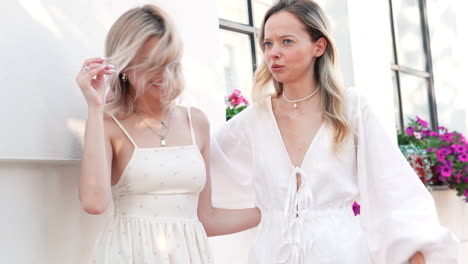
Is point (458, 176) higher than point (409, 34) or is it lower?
lower

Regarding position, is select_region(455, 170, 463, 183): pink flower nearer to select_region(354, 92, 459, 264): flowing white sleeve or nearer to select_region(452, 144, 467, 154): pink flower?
select_region(452, 144, 467, 154): pink flower

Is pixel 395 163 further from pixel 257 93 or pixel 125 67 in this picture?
pixel 125 67

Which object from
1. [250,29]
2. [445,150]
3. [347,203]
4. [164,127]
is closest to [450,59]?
[445,150]

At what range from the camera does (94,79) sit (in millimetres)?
1899

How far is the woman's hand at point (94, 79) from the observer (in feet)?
6.03

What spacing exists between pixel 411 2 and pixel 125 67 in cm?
464

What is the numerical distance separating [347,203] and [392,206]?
144mm

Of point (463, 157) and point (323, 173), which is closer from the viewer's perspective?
point (323, 173)

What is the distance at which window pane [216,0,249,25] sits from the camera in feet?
12.6

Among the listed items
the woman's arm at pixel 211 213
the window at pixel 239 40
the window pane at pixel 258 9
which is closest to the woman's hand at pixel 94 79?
the woman's arm at pixel 211 213

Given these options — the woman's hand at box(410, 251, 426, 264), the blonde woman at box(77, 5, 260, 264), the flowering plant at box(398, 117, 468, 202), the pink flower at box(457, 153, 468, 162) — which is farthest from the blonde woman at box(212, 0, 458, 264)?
the pink flower at box(457, 153, 468, 162)

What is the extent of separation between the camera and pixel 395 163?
6.91ft

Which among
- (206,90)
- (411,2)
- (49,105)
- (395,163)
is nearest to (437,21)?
(411,2)

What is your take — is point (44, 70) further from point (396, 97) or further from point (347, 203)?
point (396, 97)
